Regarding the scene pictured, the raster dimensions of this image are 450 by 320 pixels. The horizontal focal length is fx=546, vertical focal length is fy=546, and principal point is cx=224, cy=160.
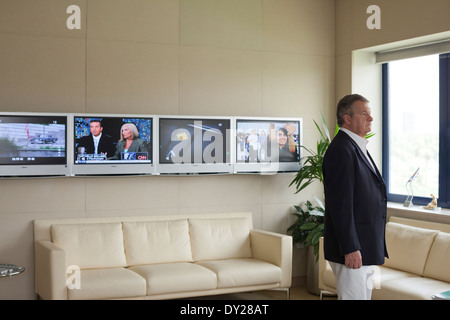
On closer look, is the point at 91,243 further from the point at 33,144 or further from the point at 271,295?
the point at 271,295

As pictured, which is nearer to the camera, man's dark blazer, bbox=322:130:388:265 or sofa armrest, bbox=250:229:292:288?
man's dark blazer, bbox=322:130:388:265

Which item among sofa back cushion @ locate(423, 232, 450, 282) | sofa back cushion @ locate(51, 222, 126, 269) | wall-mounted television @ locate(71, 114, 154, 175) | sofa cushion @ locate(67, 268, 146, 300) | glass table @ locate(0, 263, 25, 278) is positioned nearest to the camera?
glass table @ locate(0, 263, 25, 278)

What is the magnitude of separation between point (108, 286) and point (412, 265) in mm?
2609

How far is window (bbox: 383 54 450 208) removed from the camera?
5582 mm

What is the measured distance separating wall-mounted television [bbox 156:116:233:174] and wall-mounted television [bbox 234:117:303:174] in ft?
0.44

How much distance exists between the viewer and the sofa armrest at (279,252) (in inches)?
204

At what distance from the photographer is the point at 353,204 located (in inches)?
115

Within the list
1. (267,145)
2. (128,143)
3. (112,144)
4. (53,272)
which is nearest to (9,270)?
(53,272)

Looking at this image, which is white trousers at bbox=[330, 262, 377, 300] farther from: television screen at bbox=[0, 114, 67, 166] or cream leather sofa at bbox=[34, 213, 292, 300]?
television screen at bbox=[0, 114, 67, 166]

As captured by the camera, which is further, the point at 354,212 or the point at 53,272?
the point at 53,272

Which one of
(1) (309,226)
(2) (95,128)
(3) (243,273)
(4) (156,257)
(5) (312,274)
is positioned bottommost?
(5) (312,274)

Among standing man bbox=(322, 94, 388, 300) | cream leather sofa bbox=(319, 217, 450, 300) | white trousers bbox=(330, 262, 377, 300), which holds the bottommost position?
cream leather sofa bbox=(319, 217, 450, 300)

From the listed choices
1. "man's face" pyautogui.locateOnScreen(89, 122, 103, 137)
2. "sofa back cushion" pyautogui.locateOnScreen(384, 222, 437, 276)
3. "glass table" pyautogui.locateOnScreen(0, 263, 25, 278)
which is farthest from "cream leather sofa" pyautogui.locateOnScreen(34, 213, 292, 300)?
"sofa back cushion" pyautogui.locateOnScreen(384, 222, 437, 276)

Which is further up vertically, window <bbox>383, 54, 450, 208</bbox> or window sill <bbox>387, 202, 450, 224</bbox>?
window <bbox>383, 54, 450, 208</bbox>
